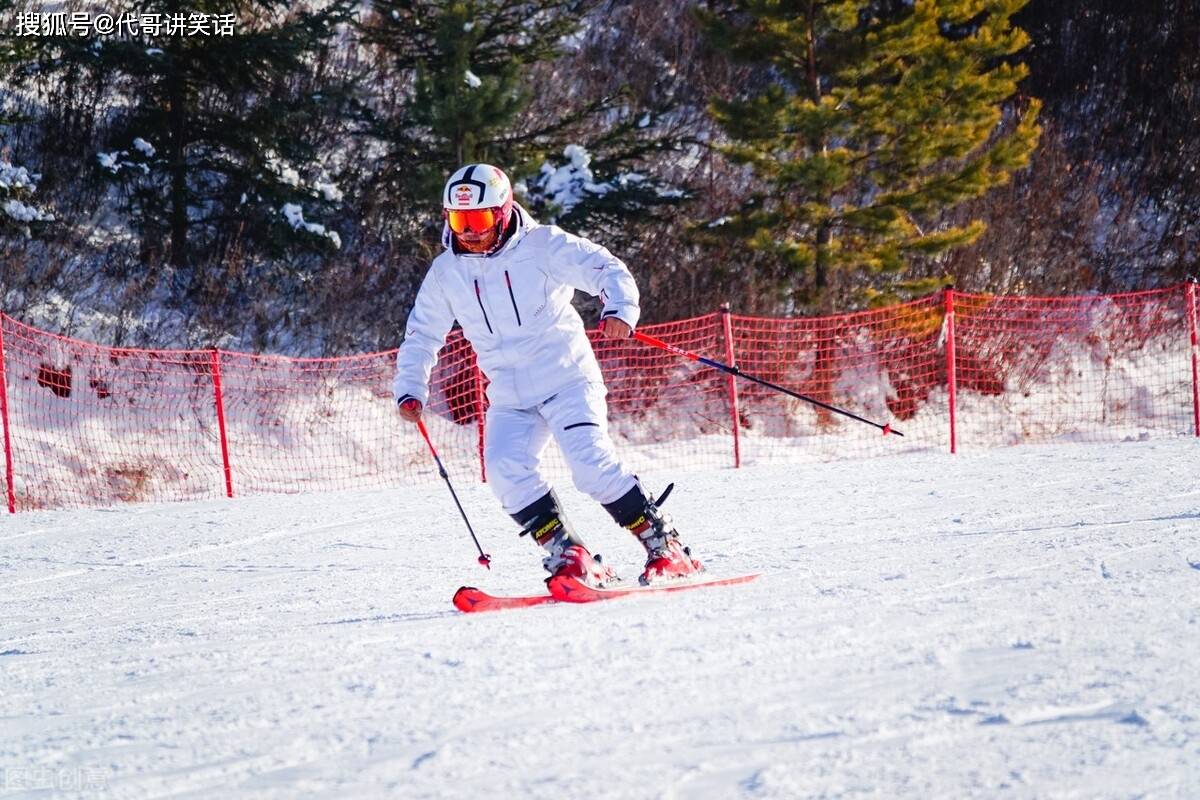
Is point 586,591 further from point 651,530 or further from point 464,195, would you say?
point 464,195

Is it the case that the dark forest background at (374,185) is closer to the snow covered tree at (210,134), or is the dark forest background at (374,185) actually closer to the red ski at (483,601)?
the snow covered tree at (210,134)

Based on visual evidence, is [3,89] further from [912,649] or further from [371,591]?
[912,649]

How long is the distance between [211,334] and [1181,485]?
41.7 feet

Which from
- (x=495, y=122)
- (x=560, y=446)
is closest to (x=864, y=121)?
(x=495, y=122)

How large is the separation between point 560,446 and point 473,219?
3.17ft

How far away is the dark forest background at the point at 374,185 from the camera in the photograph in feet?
51.5

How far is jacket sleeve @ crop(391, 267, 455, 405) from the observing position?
5078 mm

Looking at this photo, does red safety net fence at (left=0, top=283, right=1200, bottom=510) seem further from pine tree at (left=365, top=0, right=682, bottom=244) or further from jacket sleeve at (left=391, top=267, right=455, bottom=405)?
jacket sleeve at (left=391, top=267, right=455, bottom=405)

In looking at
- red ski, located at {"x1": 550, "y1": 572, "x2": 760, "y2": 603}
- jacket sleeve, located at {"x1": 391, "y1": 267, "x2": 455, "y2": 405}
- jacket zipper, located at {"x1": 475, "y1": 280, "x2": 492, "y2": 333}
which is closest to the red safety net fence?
jacket sleeve, located at {"x1": 391, "y1": 267, "x2": 455, "y2": 405}

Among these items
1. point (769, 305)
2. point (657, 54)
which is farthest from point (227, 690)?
point (657, 54)

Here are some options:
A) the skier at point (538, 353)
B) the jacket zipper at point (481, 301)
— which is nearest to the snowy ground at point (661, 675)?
the skier at point (538, 353)

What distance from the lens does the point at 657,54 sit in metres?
24.0

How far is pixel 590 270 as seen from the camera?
15.8 feet

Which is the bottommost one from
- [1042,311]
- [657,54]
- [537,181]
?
[1042,311]
